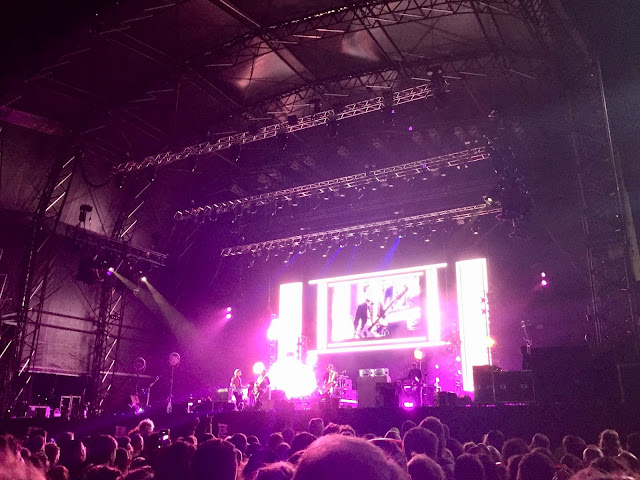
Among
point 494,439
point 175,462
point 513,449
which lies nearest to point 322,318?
point 494,439

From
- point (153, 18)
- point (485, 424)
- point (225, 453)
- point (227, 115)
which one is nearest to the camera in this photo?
point (225, 453)

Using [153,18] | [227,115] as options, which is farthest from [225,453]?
[227,115]

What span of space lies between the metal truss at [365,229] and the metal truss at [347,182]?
127 cm

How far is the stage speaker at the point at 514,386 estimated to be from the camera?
31.1 ft

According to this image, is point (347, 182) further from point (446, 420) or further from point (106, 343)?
point (106, 343)

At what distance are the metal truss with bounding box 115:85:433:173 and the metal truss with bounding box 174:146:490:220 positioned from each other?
193cm

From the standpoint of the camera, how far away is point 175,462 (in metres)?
2.03

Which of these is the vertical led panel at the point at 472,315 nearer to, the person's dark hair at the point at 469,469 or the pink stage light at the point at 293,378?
the pink stage light at the point at 293,378

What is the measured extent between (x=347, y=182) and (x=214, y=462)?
533 inches

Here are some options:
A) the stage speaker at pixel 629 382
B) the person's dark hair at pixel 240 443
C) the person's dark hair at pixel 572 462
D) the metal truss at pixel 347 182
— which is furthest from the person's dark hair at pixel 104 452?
the metal truss at pixel 347 182

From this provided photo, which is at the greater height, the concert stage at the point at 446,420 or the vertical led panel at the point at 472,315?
the vertical led panel at the point at 472,315

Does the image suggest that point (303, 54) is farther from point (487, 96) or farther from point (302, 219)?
point (302, 219)

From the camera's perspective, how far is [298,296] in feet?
58.3

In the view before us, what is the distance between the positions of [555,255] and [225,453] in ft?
44.7
